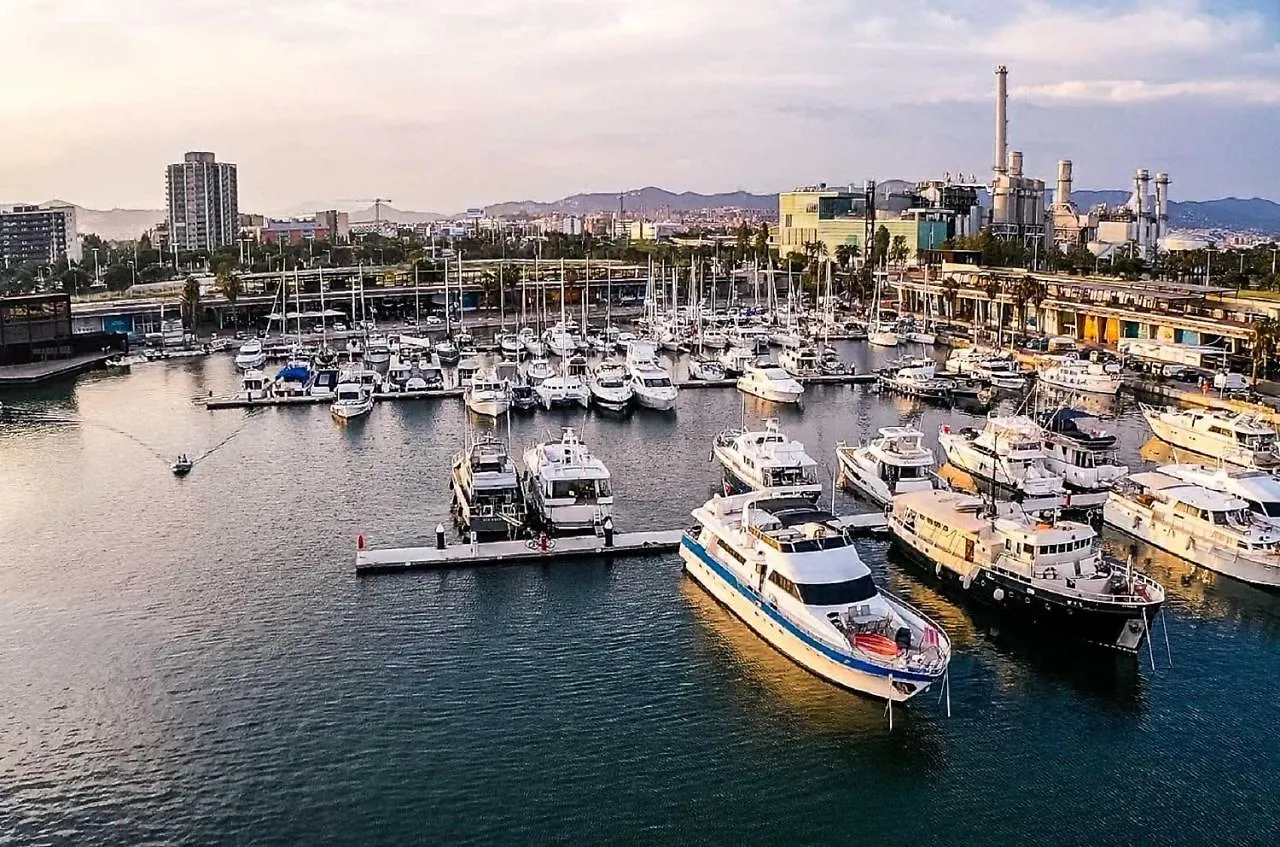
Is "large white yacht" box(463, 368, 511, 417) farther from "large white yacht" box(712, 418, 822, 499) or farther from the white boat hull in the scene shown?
the white boat hull

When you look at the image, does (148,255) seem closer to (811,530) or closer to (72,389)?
(72,389)

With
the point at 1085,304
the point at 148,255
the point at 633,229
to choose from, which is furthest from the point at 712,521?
the point at 633,229

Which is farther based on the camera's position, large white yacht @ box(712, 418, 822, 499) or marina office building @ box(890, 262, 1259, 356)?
marina office building @ box(890, 262, 1259, 356)

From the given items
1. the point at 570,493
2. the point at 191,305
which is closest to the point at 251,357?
the point at 191,305

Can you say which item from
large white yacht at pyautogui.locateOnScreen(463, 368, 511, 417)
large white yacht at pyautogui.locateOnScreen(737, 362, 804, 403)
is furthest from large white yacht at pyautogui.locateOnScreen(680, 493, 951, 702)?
large white yacht at pyautogui.locateOnScreen(737, 362, 804, 403)

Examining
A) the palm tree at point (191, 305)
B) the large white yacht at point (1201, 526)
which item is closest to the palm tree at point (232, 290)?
the palm tree at point (191, 305)

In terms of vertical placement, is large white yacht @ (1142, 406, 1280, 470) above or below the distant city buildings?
below

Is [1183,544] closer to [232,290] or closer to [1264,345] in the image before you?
[1264,345]

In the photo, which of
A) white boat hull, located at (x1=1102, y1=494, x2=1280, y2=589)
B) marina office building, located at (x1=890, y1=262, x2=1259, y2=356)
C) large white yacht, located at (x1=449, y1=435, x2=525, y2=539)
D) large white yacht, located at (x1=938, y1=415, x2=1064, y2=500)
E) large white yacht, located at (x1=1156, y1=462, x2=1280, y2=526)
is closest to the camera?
white boat hull, located at (x1=1102, y1=494, x2=1280, y2=589)
